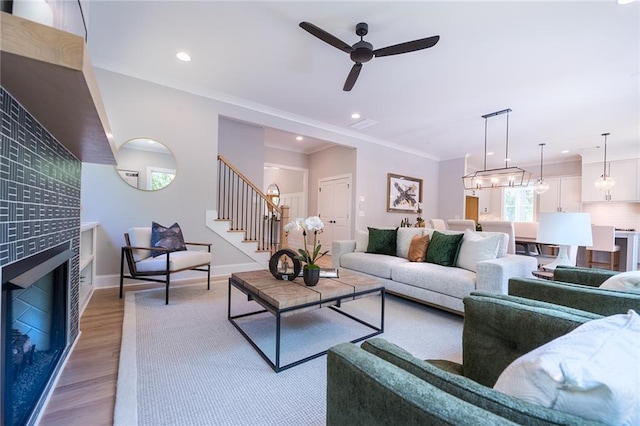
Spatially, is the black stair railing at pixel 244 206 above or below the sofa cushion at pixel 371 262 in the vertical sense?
above

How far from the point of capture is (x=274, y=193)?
9164 millimetres

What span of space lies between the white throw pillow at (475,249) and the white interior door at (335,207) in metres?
3.23

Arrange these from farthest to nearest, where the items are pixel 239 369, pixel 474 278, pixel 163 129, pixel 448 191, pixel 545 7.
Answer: pixel 448 191, pixel 163 129, pixel 474 278, pixel 545 7, pixel 239 369

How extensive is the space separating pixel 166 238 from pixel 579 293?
3778 mm

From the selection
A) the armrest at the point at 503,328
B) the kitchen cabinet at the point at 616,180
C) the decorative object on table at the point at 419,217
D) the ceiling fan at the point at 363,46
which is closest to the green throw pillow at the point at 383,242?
the ceiling fan at the point at 363,46

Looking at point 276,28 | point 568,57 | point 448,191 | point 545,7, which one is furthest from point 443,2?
point 448,191

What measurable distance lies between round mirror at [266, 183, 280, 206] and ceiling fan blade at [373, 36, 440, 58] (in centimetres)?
649

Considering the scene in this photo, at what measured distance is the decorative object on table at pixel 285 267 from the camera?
2.28 metres

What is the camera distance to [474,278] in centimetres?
252

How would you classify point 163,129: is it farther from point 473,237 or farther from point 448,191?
point 448,191

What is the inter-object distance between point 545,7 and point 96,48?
4433mm

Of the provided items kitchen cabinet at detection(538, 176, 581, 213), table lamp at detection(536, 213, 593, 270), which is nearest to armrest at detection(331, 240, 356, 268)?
table lamp at detection(536, 213, 593, 270)

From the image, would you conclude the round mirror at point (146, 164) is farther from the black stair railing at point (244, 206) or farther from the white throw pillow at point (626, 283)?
the white throw pillow at point (626, 283)

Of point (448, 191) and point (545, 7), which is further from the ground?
point (545, 7)
